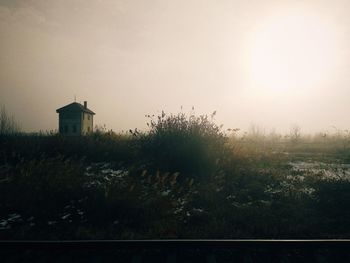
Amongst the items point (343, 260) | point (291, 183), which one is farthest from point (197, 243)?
point (291, 183)

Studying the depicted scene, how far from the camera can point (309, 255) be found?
173 inches

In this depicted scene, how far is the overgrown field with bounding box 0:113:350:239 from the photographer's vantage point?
18.7 feet

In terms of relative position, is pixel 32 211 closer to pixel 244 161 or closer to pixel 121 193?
pixel 121 193

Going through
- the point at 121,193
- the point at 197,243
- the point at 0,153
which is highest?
the point at 0,153

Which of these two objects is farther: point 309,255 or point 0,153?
point 0,153

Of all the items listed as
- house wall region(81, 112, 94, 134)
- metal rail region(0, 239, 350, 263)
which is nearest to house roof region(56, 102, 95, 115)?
house wall region(81, 112, 94, 134)

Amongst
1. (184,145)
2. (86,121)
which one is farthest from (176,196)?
(86,121)

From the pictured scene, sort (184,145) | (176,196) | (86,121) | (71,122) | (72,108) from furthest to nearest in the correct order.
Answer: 1. (86,121)
2. (72,108)
3. (71,122)
4. (184,145)
5. (176,196)

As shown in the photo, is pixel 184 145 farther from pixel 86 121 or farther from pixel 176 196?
pixel 86 121

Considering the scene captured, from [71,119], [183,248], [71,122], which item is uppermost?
[71,119]

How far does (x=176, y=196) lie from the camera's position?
761 cm

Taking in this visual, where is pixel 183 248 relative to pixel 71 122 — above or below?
below

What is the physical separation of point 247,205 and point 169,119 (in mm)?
5566

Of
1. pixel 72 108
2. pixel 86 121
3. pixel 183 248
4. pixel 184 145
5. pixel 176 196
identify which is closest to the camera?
pixel 183 248
